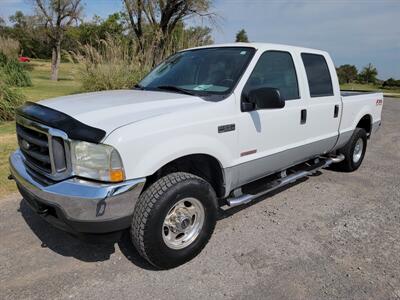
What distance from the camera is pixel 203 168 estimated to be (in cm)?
348

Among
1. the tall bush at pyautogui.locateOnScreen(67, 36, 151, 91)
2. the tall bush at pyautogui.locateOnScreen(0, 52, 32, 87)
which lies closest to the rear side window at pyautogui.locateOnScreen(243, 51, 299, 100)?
the tall bush at pyautogui.locateOnScreen(67, 36, 151, 91)

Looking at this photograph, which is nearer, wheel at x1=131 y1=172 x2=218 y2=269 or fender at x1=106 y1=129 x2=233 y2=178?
fender at x1=106 y1=129 x2=233 y2=178

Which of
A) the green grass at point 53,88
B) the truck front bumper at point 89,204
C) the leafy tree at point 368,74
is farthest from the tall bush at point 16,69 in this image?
the leafy tree at point 368,74

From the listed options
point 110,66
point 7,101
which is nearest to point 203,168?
point 7,101

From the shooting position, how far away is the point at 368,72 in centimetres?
4738

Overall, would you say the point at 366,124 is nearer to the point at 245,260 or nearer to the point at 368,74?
the point at 245,260

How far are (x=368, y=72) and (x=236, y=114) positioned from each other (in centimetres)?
5006

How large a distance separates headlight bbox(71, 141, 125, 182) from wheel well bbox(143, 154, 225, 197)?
0.62 meters

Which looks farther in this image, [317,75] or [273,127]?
[317,75]

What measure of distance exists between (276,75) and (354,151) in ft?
8.86

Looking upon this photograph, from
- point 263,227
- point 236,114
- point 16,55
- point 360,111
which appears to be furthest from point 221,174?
point 16,55

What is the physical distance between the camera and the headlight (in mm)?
2588

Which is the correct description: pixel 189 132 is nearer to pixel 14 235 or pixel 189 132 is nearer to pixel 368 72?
pixel 14 235

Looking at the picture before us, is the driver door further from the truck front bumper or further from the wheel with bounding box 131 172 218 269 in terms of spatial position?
the truck front bumper
